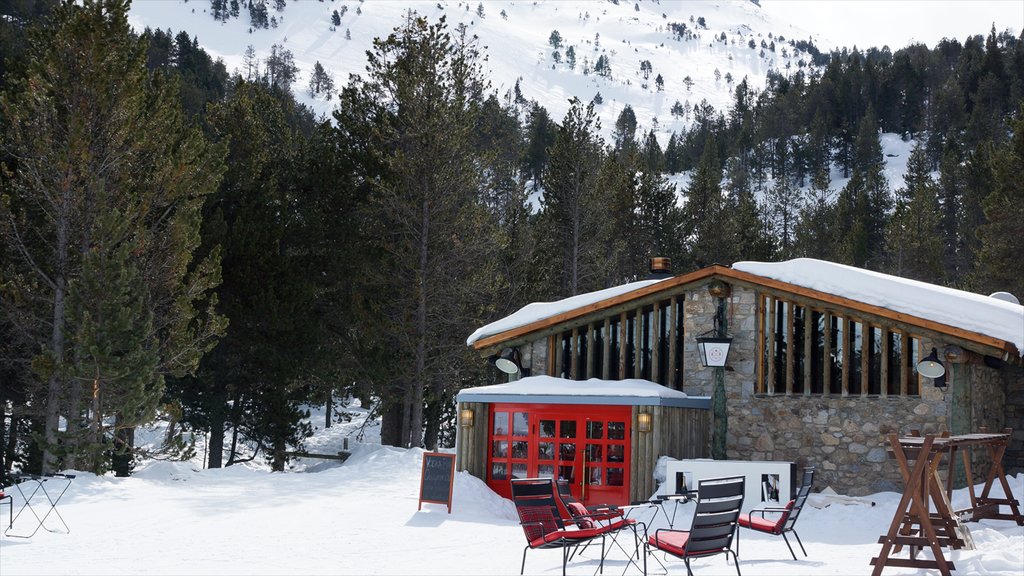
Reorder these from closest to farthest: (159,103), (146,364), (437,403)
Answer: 1. (146,364)
2. (159,103)
3. (437,403)

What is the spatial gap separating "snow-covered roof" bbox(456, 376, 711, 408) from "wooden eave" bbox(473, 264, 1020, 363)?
1067 millimetres

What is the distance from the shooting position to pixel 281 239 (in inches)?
895

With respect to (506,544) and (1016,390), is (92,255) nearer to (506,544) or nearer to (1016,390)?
(506,544)

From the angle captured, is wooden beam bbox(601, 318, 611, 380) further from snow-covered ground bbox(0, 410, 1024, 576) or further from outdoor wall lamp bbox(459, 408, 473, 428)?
snow-covered ground bbox(0, 410, 1024, 576)

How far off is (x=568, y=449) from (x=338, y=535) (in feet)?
12.8

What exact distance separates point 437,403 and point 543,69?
6762 inches

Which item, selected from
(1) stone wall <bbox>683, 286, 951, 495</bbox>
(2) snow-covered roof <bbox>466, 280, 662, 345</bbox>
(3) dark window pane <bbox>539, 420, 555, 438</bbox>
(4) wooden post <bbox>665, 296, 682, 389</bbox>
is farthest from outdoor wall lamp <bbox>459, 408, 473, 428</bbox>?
(1) stone wall <bbox>683, 286, 951, 495</bbox>

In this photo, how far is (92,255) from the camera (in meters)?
14.2

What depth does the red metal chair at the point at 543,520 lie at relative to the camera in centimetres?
785

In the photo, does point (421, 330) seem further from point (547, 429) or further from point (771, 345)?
point (771, 345)

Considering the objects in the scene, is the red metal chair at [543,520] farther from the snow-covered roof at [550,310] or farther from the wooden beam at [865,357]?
the snow-covered roof at [550,310]

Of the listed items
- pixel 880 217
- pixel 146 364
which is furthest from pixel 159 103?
pixel 880 217

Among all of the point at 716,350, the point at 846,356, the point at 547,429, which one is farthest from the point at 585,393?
the point at 846,356

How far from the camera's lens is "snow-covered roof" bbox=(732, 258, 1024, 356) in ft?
39.2
